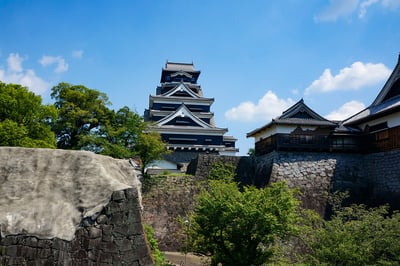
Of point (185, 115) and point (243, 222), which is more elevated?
point (185, 115)

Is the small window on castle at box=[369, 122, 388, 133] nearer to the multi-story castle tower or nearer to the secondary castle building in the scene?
the secondary castle building

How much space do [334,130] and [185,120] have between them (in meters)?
12.8

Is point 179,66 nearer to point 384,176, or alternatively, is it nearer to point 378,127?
point 378,127

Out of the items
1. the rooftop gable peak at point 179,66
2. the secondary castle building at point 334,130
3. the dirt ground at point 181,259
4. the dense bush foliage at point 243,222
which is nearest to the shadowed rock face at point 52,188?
the dense bush foliage at point 243,222

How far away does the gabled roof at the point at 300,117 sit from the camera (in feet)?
60.8

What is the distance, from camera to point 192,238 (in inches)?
411

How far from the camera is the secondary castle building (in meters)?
17.6

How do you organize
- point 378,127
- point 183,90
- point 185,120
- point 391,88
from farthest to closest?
point 183,90 < point 185,120 < point 391,88 < point 378,127

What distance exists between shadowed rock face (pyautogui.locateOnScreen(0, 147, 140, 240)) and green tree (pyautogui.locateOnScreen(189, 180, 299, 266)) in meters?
3.83

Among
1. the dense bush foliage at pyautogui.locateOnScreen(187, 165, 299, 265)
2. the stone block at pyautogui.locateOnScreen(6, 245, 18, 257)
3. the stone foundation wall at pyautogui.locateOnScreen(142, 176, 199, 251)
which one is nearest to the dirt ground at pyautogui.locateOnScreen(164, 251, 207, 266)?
the stone foundation wall at pyautogui.locateOnScreen(142, 176, 199, 251)

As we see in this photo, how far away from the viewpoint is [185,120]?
1134 inches

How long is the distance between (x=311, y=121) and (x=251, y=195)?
10.2m

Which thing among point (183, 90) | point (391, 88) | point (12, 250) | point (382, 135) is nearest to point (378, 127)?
point (382, 135)

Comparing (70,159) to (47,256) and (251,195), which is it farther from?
(251,195)
